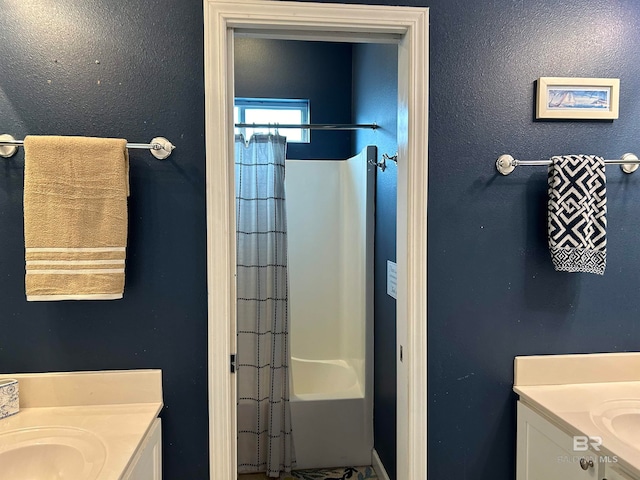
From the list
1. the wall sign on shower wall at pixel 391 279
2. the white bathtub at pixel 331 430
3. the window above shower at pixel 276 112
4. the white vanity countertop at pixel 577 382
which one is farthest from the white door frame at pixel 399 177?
the window above shower at pixel 276 112

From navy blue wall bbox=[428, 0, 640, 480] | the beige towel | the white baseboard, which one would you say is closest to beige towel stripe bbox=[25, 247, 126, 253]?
the beige towel

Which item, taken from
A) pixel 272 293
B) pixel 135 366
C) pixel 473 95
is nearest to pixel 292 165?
pixel 272 293

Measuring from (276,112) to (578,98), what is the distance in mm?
2075

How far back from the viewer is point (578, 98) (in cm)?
155

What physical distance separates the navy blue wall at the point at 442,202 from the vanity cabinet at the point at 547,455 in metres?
0.06

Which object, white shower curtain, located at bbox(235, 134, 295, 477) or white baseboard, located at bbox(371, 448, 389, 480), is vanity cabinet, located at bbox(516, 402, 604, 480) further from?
white shower curtain, located at bbox(235, 134, 295, 477)

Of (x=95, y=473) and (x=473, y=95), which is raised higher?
(x=473, y=95)

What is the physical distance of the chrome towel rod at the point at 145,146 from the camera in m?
1.31

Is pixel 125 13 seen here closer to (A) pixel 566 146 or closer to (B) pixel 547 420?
(A) pixel 566 146

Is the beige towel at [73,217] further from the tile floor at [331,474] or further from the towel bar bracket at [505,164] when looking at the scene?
the tile floor at [331,474]

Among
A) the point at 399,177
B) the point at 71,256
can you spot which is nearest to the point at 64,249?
the point at 71,256

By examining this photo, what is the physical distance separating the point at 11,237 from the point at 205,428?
2.81ft

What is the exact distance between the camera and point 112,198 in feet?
4.26

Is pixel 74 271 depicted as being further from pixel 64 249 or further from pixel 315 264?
pixel 315 264
